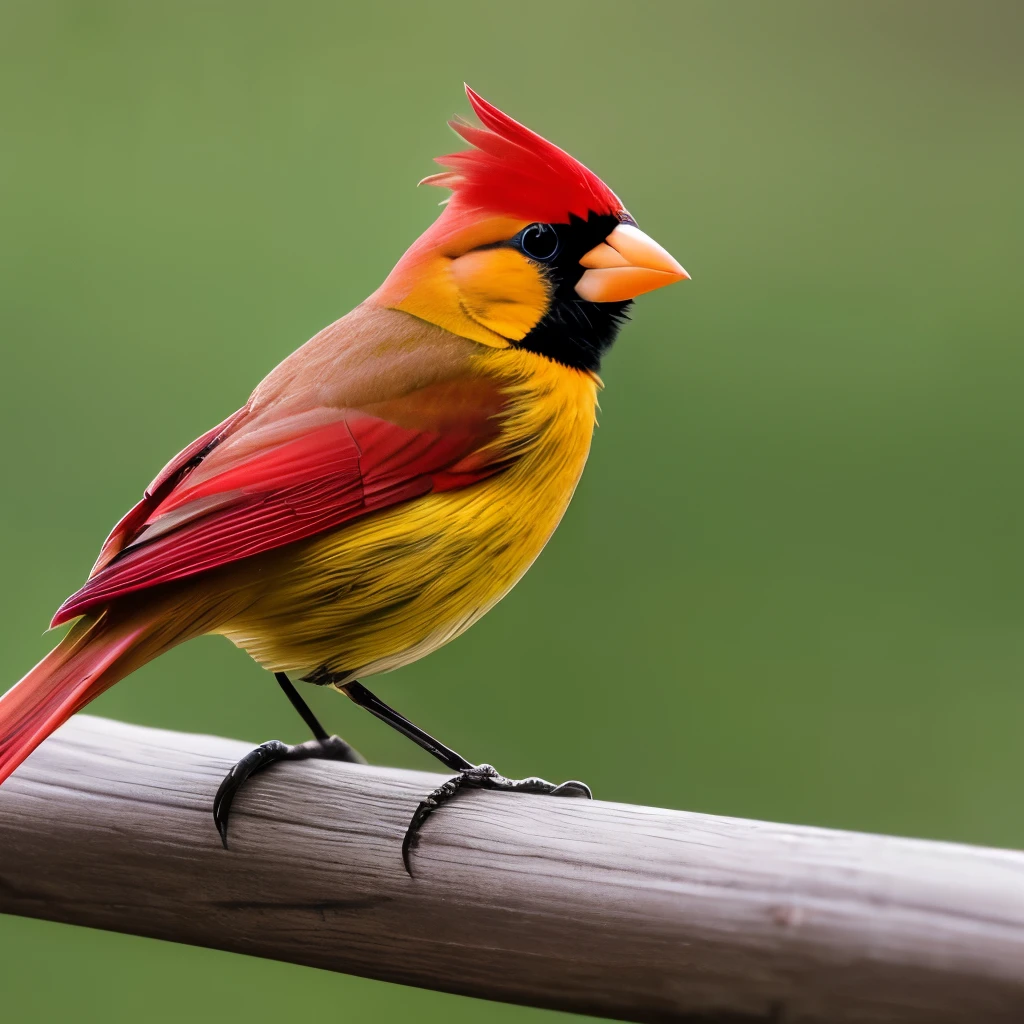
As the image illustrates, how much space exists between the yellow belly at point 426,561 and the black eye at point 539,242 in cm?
11

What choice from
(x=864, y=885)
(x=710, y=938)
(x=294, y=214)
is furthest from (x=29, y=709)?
(x=294, y=214)

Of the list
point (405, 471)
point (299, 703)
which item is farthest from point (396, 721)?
point (405, 471)

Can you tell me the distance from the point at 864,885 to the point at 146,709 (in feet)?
5.81

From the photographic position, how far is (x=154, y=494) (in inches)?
54.8

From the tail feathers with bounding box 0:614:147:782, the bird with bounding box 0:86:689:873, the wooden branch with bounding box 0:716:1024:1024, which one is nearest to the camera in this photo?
the wooden branch with bounding box 0:716:1024:1024

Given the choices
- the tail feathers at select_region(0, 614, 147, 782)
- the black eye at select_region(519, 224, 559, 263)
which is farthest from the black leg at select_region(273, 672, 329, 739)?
the black eye at select_region(519, 224, 559, 263)

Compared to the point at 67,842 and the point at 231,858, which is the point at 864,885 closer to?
the point at 231,858

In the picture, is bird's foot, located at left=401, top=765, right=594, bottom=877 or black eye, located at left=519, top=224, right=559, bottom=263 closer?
bird's foot, located at left=401, top=765, right=594, bottom=877

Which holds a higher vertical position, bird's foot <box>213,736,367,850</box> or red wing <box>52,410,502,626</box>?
red wing <box>52,410,502,626</box>

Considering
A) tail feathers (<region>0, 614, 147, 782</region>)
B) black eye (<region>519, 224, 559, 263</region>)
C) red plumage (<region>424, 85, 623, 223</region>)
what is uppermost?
red plumage (<region>424, 85, 623, 223</region>)

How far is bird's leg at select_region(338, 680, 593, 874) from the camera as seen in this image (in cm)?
130

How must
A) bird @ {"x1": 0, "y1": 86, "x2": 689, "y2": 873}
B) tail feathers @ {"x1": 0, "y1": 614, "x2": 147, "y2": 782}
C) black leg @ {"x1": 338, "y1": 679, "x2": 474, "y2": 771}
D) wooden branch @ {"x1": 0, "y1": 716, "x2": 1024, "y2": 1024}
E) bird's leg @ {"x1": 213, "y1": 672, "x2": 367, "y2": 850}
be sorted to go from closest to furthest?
wooden branch @ {"x1": 0, "y1": 716, "x2": 1024, "y2": 1024} < tail feathers @ {"x1": 0, "y1": 614, "x2": 147, "y2": 782} < bird @ {"x1": 0, "y1": 86, "x2": 689, "y2": 873} < bird's leg @ {"x1": 213, "y1": 672, "x2": 367, "y2": 850} < black leg @ {"x1": 338, "y1": 679, "x2": 474, "y2": 771}

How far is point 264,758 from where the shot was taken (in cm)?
144

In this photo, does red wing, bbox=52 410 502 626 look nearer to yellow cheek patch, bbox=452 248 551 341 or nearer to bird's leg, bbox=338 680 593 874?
yellow cheek patch, bbox=452 248 551 341
